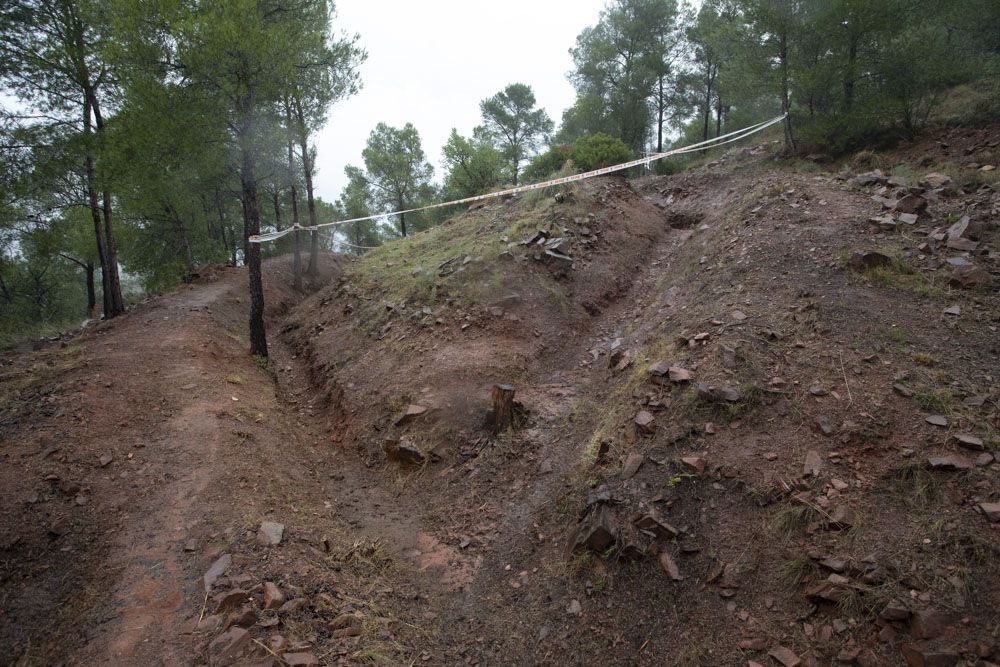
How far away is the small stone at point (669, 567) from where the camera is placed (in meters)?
4.12

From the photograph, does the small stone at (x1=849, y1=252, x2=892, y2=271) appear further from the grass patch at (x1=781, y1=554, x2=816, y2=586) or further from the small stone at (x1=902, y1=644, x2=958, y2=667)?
the small stone at (x1=902, y1=644, x2=958, y2=667)

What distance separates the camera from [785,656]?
10.9 feet

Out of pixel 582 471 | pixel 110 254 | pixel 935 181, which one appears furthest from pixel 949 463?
pixel 110 254

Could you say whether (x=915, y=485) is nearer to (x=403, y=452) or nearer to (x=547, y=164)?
(x=403, y=452)

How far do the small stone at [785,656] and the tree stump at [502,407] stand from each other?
13.0 ft

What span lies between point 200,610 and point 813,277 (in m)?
8.07

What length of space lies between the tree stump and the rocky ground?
14 cm

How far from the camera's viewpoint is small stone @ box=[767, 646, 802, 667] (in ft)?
10.7

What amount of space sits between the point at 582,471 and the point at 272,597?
3.34m

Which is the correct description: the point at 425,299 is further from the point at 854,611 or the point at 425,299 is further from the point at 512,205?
the point at 854,611

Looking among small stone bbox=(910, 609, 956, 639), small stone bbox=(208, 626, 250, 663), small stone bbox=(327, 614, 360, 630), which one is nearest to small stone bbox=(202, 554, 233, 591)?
small stone bbox=(208, 626, 250, 663)

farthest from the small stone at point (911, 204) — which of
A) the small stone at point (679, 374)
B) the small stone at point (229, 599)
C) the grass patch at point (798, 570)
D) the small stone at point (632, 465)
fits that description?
the small stone at point (229, 599)

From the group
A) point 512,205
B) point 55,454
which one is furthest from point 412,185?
point 55,454

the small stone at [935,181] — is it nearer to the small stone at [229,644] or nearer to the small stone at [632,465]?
the small stone at [632,465]
